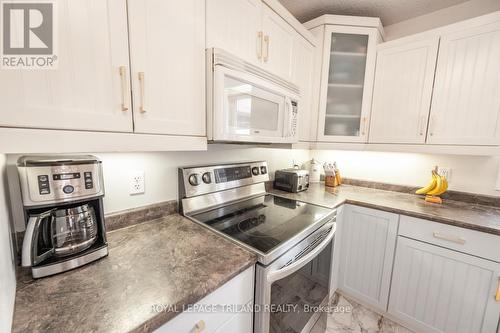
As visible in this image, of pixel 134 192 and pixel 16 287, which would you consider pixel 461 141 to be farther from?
pixel 16 287

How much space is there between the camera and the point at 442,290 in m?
1.26

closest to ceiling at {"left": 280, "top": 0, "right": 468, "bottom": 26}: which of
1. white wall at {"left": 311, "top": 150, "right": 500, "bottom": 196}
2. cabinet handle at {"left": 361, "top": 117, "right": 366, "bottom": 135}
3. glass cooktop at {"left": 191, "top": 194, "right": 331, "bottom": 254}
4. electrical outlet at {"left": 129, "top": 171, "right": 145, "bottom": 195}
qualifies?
cabinet handle at {"left": 361, "top": 117, "right": 366, "bottom": 135}

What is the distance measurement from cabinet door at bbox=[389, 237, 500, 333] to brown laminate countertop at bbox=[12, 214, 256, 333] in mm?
1257

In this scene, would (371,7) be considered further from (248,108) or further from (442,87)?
(248,108)

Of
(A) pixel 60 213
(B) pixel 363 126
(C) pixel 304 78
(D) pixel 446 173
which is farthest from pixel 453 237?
(A) pixel 60 213

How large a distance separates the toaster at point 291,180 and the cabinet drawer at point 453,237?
740 mm

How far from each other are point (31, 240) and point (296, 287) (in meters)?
1.02

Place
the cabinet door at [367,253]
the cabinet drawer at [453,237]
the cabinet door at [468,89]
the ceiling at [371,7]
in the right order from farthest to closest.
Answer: the ceiling at [371,7]
the cabinet door at [367,253]
the cabinet door at [468,89]
the cabinet drawer at [453,237]

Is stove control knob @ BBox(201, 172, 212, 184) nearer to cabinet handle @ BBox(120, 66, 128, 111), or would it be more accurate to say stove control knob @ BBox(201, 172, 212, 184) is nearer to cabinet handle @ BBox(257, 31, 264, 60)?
cabinet handle @ BBox(120, 66, 128, 111)

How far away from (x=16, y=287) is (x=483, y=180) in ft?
8.54

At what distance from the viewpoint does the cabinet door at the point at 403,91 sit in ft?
4.82

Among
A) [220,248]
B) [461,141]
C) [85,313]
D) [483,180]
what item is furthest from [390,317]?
A: [85,313]

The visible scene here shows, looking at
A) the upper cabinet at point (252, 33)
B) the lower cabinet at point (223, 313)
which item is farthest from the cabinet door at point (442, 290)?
the upper cabinet at point (252, 33)

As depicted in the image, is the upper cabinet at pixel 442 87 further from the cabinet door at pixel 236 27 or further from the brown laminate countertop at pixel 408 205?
the cabinet door at pixel 236 27
